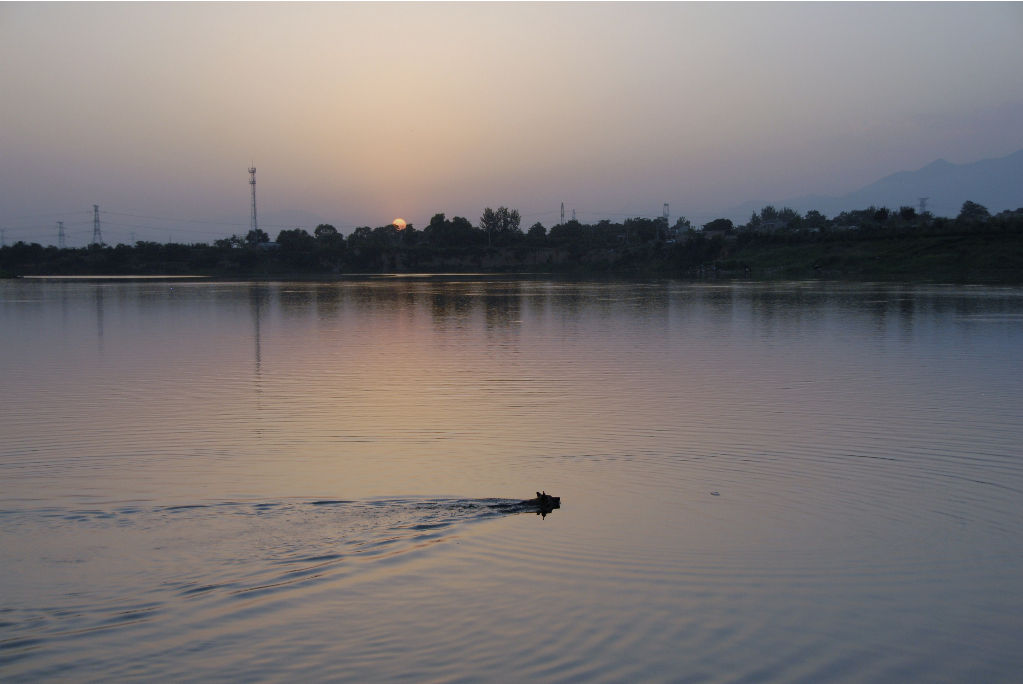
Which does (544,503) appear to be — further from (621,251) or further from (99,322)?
(621,251)

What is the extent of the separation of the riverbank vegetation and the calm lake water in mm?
55201

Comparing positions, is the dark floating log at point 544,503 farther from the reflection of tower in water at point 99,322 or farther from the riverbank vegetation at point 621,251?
the riverbank vegetation at point 621,251

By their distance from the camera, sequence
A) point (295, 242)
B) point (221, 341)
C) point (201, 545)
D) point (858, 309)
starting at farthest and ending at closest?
point (295, 242), point (858, 309), point (221, 341), point (201, 545)

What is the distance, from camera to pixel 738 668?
602 centimetres

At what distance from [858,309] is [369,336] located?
777 inches

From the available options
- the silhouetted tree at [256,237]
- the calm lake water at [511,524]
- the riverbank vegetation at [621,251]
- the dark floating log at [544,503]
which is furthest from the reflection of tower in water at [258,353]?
the silhouetted tree at [256,237]

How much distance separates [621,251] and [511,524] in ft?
406

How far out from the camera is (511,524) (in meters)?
8.61

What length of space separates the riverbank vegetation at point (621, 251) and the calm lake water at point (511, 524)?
5520 centimetres

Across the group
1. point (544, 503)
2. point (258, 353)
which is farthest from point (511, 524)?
point (258, 353)

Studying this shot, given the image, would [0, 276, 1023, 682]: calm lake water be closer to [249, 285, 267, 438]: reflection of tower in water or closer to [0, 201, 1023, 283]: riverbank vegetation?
[249, 285, 267, 438]: reflection of tower in water

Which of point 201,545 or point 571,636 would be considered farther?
point 201,545

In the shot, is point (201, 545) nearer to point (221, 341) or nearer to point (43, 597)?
point (43, 597)

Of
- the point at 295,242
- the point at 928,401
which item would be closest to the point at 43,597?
the point at 928,401
